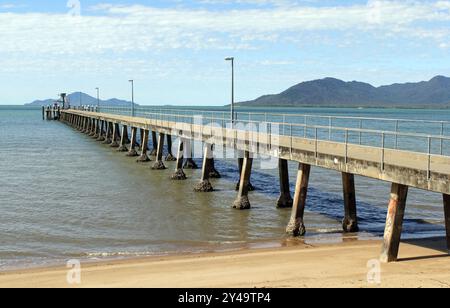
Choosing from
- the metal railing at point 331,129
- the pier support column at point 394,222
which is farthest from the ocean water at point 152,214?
the pier support column at point 394,222

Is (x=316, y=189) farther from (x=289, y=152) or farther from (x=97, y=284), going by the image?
(x=97, y=284)

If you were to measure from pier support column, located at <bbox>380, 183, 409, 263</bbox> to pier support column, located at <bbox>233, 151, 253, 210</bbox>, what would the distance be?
8053mm

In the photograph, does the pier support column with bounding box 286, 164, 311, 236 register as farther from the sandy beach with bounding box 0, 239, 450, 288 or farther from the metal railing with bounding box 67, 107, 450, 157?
the sandy beach with bounding box 0, 239, 450, 288

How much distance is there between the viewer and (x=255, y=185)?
27.3 m

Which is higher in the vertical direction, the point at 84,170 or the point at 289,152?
the point at 289,152

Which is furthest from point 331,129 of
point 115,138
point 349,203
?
point 115,138

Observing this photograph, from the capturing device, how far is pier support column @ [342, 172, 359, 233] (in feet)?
55.1

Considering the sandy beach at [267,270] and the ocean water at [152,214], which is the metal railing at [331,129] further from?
the ocean water at [152,214]

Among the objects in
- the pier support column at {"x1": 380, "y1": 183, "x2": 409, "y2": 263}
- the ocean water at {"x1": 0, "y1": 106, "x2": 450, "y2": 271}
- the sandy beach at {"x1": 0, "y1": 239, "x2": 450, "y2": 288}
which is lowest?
the ocean water at {"x1": 0, "y1": 106, "x2": 450, "y2": 271}

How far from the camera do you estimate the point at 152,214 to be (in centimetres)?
2088

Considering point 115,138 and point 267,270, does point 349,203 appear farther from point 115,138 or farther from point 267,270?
point 115,138

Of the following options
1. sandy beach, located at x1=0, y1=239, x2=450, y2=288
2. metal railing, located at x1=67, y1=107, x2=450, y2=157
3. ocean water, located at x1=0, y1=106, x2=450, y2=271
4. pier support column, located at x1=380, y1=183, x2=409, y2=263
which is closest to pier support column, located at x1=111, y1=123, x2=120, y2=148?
metal railing, located at x1=67, y1=107, x2=450, y2=157
